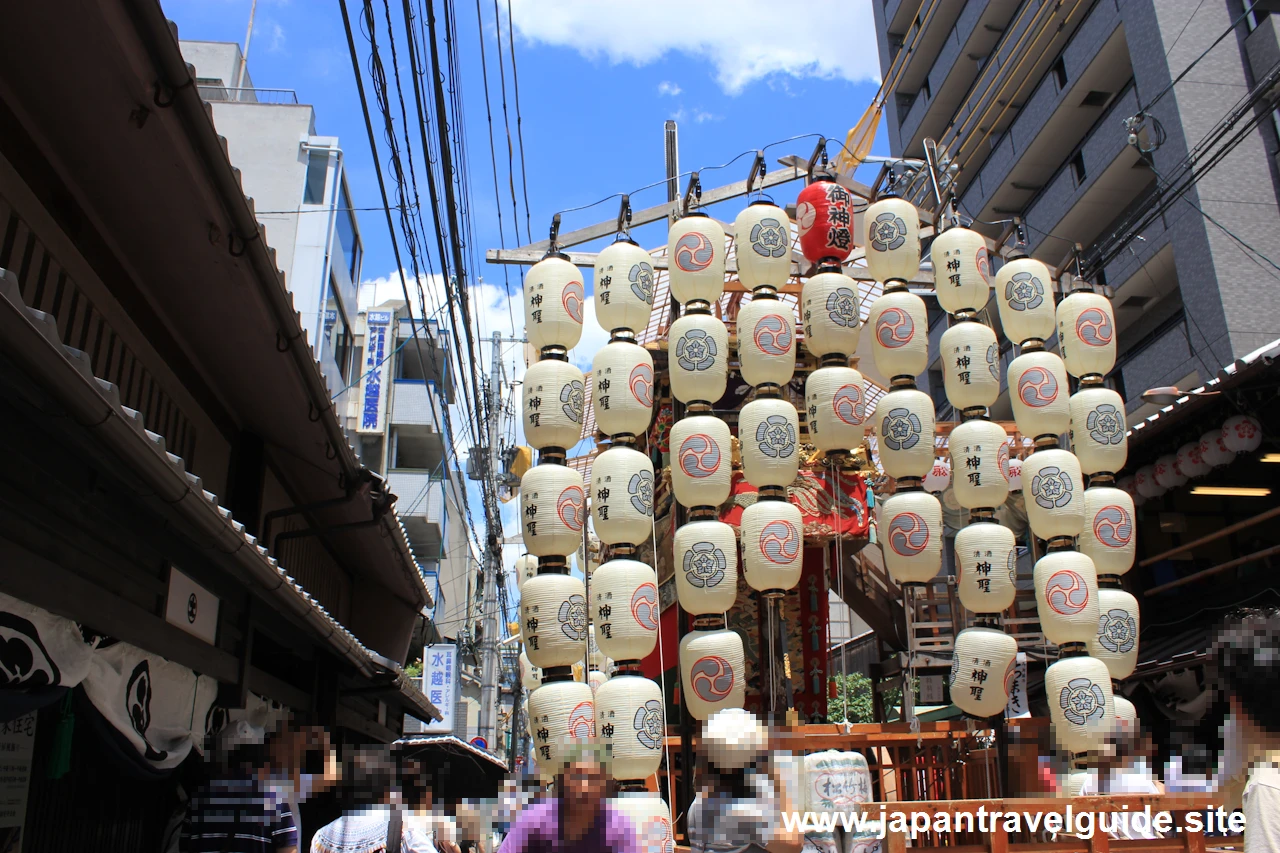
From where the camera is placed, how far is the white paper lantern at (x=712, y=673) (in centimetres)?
1027

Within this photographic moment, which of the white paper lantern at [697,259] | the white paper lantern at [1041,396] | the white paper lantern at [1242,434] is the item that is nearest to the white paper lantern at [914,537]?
the white paper lantern at [1041,396]

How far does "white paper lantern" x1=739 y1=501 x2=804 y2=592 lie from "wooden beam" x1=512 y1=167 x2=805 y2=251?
15.0 feet

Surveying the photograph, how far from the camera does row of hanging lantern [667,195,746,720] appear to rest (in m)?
10.4

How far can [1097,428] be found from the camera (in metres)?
11.7

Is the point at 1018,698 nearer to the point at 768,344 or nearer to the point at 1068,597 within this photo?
the point at 1068,597

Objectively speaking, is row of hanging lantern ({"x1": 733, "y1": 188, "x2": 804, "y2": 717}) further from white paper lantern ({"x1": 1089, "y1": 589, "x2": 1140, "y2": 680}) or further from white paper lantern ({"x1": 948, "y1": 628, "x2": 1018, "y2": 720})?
white paper lantern ({"x1": 1089, "y1": 589, "x2": 1140, "y2": 680})

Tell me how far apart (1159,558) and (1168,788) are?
739 centimetres

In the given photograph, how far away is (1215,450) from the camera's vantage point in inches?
484

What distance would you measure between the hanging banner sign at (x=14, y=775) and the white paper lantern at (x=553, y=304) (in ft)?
24.3

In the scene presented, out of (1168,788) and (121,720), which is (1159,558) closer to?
(1168,788)

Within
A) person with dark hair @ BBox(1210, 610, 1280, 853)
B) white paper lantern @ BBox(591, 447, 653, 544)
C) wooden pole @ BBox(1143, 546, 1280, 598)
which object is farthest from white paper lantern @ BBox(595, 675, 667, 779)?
wooden pole @ BBox(1143, 546, 1280, 598)

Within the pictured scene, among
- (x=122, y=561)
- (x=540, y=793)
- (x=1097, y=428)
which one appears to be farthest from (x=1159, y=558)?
(x=122, y=561)

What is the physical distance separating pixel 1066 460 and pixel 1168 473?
3450mm

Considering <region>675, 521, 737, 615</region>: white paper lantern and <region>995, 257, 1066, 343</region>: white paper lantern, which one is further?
<region>995, 257, 1066, 343</region>: white paper lantern
